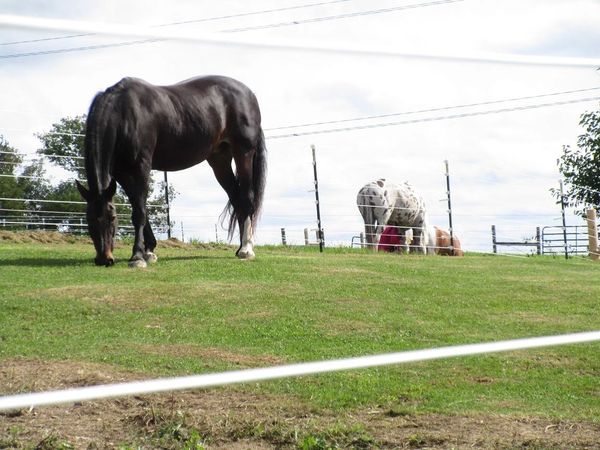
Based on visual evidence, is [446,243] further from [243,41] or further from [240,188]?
[243,41]

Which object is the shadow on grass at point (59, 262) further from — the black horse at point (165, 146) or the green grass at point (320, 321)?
the black horse at point (165, 146)

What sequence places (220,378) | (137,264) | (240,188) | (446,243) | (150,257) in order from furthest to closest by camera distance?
(446,243) → (240,188) → (150,257) → (137,264) → (220,378)

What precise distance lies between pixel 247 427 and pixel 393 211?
40.7ft

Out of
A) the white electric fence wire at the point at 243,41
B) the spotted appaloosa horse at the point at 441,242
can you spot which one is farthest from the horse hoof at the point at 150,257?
the white electric fence wire at the point at 243,41

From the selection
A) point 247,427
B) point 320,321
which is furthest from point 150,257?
point 247,427

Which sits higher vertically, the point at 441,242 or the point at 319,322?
the point at 441,242

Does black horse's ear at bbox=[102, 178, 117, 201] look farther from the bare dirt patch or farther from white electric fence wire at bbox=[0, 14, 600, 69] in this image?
white electric fence wire at bbox=[0, 14, 600, 69]

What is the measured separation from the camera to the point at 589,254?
18.0 m

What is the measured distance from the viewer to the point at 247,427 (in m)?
4.36

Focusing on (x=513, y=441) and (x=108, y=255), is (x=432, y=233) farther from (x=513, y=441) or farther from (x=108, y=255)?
(x=513, y=441)

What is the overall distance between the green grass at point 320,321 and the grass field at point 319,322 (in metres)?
0.02

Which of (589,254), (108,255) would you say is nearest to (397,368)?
(108,255)

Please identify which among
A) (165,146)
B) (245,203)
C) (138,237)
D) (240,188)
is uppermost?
(165,146)

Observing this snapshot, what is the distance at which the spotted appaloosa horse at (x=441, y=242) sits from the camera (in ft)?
55.1
